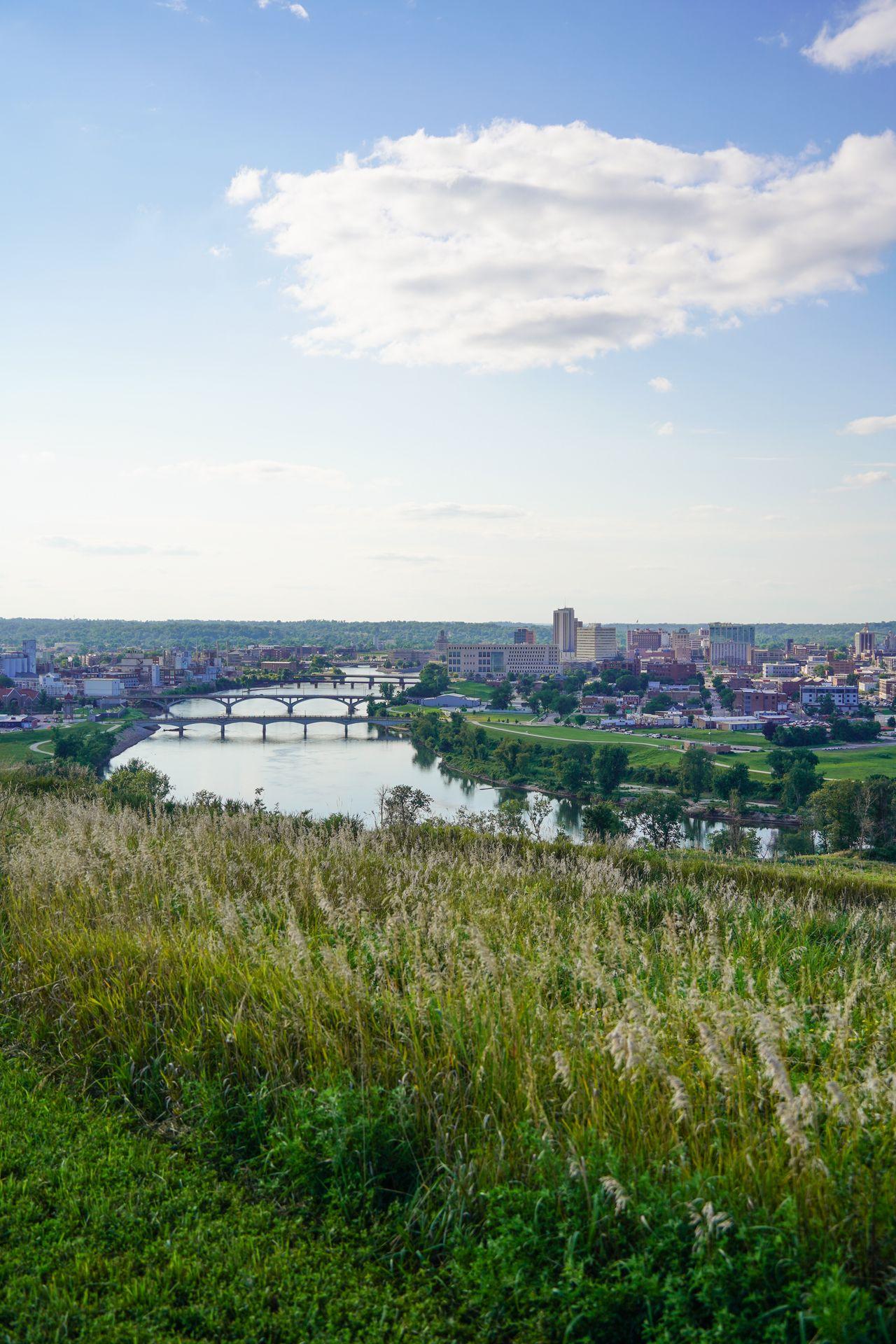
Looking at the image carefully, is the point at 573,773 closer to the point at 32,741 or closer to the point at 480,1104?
the point at 32,741

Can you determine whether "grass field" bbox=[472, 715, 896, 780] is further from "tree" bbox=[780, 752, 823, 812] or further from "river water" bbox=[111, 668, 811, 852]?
"river water" bbox=[111, 668, 811, 852]

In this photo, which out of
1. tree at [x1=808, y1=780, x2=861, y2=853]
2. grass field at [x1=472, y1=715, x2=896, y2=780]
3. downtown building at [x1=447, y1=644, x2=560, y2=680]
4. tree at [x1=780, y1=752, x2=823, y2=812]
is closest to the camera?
tree at [x1=808, y1=780, x2=861, y2=853]

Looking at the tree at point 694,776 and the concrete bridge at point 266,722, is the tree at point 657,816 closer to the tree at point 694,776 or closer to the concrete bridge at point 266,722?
the tree at point 694,776

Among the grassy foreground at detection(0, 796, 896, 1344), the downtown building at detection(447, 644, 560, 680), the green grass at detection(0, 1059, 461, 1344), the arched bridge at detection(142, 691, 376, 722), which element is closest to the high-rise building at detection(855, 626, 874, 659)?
the downtown building at detection(447, 644, 560, 680)

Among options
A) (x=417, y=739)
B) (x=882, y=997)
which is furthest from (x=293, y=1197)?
(x=417, y=739)

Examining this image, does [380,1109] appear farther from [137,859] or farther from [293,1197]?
[137,859]

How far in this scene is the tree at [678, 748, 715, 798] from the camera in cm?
4734

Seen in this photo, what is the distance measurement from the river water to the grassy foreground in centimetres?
2201

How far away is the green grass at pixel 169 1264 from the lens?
6.72 ft

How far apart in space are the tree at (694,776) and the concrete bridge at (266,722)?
2936 centimetres

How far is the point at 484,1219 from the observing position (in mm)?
2342

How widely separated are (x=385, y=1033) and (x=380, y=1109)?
35cm

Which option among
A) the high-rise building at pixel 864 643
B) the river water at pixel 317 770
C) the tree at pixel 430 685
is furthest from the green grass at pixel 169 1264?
the high-rise building at pixel 864 643

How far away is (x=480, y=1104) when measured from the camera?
2.72 meters
